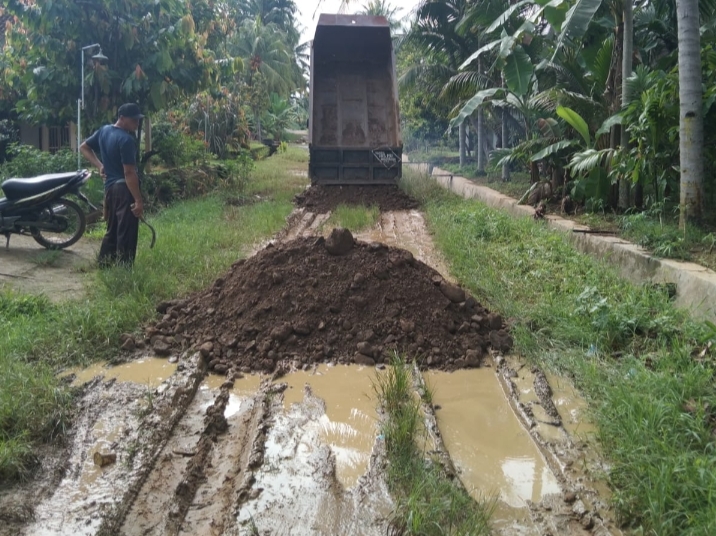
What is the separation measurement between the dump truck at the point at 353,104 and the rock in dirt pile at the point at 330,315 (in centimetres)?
723

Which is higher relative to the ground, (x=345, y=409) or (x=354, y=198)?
(x=354, y=198)

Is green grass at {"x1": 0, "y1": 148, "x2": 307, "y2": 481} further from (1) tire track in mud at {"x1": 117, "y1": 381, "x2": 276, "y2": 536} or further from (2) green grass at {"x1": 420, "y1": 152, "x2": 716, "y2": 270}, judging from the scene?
(2) green grass at {"x1": 420, "y1": 152, "x2": 716, "y2": 270}

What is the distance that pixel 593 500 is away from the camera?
10.3 ft

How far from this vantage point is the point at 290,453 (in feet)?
11.8

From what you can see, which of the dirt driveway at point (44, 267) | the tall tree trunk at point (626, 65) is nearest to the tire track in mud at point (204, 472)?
the dirt driveway at point (44, 267)

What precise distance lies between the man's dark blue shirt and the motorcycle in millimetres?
1448

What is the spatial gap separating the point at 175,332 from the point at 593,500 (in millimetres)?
3442

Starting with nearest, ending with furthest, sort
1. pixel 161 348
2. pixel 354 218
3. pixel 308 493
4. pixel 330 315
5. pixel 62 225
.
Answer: pixel 308 493 → pixel 161 348 → pixel 330 315 → pixel 62 225 → pixel 354 218

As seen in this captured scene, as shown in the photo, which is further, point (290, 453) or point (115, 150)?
point (115, 150)

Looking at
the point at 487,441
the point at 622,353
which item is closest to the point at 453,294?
the point at 622,353

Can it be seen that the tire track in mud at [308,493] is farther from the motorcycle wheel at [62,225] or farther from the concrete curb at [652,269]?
the motorcycle wheel at [62,225]

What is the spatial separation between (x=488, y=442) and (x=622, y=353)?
1.51 m

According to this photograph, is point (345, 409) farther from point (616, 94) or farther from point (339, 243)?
point (616, 94)

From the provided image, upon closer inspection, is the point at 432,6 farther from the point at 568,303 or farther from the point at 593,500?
the point at 593,500
